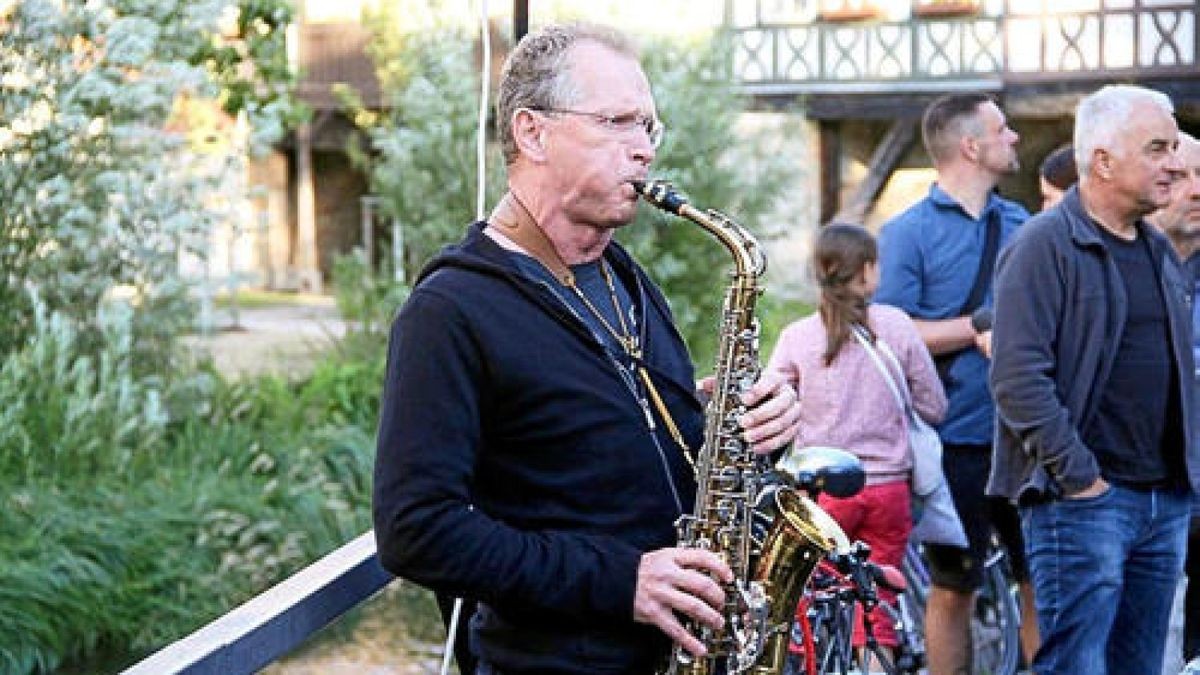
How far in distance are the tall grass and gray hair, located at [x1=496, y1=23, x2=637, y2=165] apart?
4280mm

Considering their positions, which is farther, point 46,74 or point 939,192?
point 46,74

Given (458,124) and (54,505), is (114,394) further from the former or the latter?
(458,124)

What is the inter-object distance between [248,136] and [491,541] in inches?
307

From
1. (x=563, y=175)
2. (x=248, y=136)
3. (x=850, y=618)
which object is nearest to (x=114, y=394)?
(x=248, y=136)

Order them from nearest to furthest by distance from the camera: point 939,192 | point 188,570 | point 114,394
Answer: point 939,192 < point 188,570 < point 114,394

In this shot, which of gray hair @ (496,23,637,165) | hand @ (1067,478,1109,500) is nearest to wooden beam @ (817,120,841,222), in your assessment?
hand @ (1067,478,1109,500)

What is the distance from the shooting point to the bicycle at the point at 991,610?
714 cm

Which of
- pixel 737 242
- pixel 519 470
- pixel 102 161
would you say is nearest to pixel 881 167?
pixel 102 161

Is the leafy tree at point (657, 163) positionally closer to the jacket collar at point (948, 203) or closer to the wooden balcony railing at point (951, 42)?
the jacket collar at point (948, 203)

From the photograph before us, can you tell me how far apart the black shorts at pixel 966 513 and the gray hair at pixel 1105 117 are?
5.32 feet

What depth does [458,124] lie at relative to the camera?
1291cm

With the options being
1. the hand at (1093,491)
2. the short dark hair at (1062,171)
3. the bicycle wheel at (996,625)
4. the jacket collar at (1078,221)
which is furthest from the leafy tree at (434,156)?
the hand at (1093,491)

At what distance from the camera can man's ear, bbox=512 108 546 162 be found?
314 centimetres

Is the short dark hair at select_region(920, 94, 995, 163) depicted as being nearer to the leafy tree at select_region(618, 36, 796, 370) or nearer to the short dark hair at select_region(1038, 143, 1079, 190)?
the short dark hair at select_region(1038, 143, 1079, 190)
